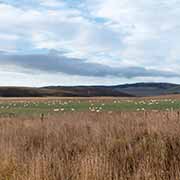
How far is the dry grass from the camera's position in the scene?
26.7 ft

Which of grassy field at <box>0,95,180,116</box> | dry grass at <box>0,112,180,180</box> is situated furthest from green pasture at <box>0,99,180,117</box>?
dry grass at <box>0,112,180,180</box>

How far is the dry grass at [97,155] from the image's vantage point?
8.14m

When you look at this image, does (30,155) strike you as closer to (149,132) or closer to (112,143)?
(112,143)

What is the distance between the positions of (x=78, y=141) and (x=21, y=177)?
3.96 meters

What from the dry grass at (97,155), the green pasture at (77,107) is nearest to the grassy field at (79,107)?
the green pasture at (77,107)

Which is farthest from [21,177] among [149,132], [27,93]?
[27,93]

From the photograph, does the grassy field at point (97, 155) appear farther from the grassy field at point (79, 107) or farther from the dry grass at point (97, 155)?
the grassy field at point (79, 107)

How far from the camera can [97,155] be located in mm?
9508

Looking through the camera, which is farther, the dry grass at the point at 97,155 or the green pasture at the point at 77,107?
the green pasture at the point at 77,107

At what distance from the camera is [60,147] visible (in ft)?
37.2

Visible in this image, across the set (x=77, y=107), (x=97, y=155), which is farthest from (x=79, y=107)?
(x=97, y=155)

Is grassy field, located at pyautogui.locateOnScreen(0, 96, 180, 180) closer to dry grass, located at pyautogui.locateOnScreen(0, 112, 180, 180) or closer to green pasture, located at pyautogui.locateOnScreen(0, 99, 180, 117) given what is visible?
dry grass, located at pyautogui.locateOnScreen(0, 112, 180, 180)

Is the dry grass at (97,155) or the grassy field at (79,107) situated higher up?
the dry grass at (97,155)

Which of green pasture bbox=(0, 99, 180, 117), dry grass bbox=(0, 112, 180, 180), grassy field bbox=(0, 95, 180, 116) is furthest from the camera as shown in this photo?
grassy field bbox=(0, 95, 180, 116)
